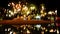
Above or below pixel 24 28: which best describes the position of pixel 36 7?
above

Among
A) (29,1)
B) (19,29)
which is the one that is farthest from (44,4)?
(19,29)

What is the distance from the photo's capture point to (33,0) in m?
2.98

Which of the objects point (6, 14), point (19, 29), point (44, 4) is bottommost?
point (19, 29)

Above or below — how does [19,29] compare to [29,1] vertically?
below

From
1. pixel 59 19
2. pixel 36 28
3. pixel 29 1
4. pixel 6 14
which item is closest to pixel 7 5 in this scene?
pixel 6 14

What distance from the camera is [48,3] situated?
9.61 ft

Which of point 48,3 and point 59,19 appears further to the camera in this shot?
point 48,3

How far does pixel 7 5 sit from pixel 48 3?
0.96 meters

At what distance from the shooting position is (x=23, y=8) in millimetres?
3035

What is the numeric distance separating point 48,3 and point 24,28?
81cm

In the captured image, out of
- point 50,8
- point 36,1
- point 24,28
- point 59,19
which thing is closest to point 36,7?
point 36,1

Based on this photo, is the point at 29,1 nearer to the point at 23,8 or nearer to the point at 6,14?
the point at 23,8

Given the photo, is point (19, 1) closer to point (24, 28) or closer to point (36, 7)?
point (36, 7)

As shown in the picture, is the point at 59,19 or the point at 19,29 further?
the point at 19,29
